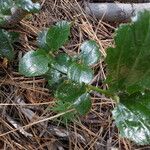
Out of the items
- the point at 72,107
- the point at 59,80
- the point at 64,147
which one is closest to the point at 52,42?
the point at 59,80

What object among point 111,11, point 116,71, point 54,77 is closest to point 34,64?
point 54,77

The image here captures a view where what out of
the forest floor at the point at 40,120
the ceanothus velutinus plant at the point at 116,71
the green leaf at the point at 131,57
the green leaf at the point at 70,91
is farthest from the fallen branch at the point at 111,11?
the green leaf at the point at 131,57

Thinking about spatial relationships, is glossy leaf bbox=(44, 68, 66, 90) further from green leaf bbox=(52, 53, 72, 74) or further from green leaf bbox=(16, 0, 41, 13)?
green leaf bbox=(16, 0, 41, 13)

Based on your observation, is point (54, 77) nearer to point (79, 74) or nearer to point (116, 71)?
point (79, 74)

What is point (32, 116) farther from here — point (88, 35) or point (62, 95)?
Result: point (88, 35)

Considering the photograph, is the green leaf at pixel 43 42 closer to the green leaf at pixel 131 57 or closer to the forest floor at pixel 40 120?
the forest floor at pixel 40 120
